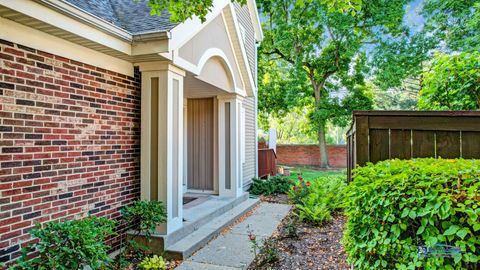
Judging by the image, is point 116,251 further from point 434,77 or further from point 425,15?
point 425,15

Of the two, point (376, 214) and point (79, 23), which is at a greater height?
point (79, 23)

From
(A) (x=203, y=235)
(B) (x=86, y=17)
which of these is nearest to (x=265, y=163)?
(A) (x=203, y=235)

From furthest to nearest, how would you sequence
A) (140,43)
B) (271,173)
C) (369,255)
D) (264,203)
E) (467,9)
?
(467,9), (271,173), (264,203), (140,43), (369,255)

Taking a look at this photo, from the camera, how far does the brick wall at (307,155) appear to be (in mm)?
19641

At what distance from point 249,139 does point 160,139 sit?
601 cm

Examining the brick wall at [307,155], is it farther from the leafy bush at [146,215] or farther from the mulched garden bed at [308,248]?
the leafy bush at [146,215]

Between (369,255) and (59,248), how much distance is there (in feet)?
9.08

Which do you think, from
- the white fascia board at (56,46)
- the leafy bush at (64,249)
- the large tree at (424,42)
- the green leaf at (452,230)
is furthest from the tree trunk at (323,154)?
the leafy bush at (64,249)

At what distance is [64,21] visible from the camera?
124 inches

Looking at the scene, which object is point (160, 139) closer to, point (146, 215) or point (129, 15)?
point (146, 215)

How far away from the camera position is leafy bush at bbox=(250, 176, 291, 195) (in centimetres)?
938

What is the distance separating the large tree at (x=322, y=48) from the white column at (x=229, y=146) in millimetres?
10455

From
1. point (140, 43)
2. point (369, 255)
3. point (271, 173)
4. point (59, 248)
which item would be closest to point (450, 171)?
point (369, 255)

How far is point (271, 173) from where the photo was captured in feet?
42.0
